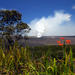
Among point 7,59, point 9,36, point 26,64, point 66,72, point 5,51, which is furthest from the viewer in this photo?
point 9,36

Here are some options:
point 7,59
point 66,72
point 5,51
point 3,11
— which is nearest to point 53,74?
point 66,72

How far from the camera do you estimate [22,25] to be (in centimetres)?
1833

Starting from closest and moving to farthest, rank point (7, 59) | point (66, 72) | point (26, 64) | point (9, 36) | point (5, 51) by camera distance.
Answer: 1. point (66, 72)
2. point (26, 64)
3. point (7, 59)
4. point (5, 51)
5. point (9, 36)

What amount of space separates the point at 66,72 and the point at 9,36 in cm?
1573

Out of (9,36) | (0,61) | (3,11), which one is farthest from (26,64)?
(3,11)

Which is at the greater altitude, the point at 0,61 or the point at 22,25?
the point at 22,25

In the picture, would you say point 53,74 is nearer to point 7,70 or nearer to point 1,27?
point 7,70

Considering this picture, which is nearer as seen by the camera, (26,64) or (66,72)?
(66,72)

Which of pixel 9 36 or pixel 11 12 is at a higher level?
pixel 11 12

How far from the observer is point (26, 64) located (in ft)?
10.5

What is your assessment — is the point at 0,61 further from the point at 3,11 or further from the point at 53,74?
the point at 3,11

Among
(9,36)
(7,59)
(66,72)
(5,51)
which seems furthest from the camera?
(9,36)

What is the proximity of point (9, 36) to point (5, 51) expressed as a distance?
1402 centimetres

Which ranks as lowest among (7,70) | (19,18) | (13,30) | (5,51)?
(7,70)
